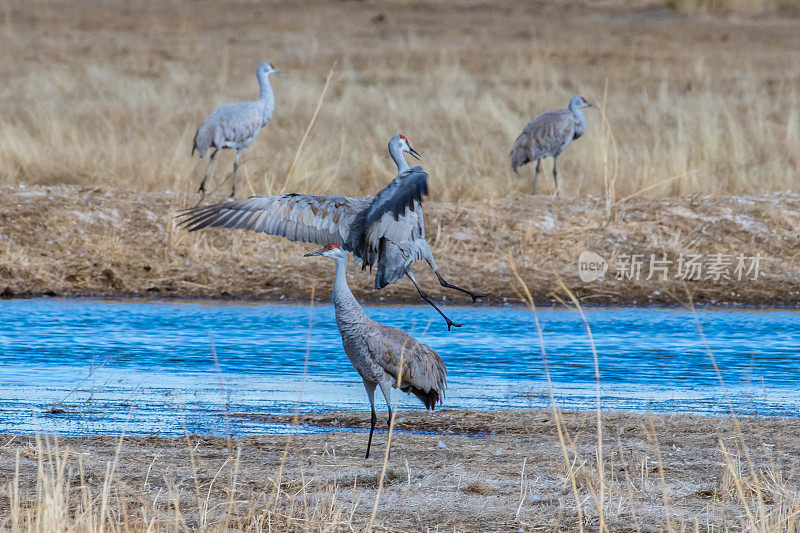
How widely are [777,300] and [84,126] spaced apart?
1100 centimetres

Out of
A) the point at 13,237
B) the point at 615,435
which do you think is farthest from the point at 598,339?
the point at 13,237

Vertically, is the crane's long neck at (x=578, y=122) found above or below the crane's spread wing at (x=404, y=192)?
above

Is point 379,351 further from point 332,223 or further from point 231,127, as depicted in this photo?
point 231,127

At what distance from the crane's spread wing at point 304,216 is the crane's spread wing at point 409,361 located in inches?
57.4

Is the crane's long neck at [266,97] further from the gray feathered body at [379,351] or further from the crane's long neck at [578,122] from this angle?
the gray feathered body at [379,351]

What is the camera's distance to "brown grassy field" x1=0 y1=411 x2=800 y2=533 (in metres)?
4.82

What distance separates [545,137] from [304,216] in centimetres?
818

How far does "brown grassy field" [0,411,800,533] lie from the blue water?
0.33 m

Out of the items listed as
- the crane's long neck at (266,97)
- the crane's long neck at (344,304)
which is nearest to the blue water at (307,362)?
the crane's long neck at (344,304)

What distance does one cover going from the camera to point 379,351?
252 inches

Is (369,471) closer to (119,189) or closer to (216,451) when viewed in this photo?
(216,451)

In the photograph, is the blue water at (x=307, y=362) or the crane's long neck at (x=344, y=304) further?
the blue water at (x=307, y=362)

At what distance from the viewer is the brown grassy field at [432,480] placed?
4816mm

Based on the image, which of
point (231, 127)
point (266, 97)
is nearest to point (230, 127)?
point (231, 127)
